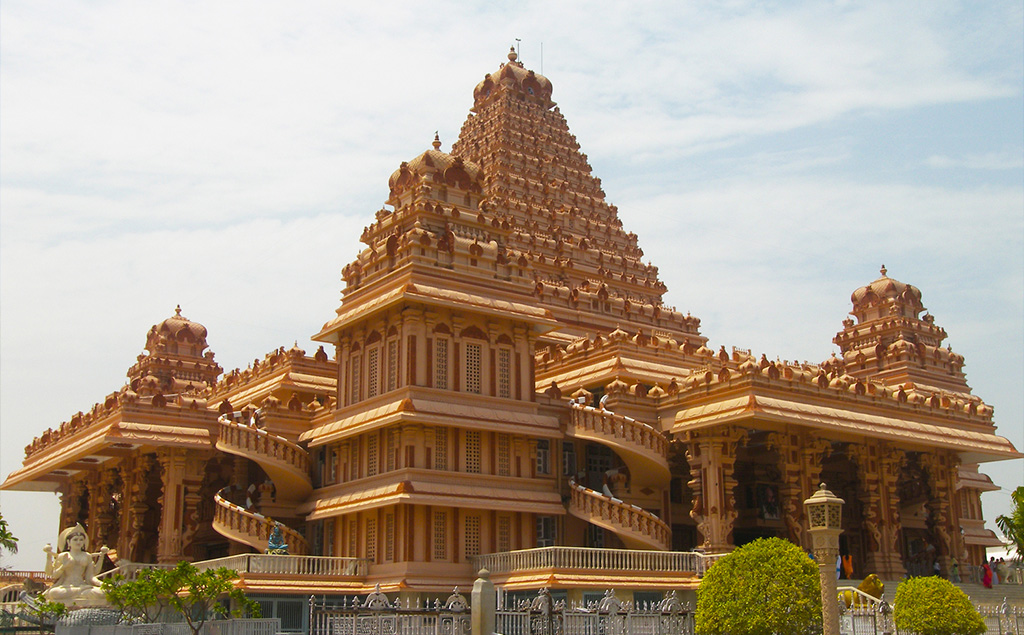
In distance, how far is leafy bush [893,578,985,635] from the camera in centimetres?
2631

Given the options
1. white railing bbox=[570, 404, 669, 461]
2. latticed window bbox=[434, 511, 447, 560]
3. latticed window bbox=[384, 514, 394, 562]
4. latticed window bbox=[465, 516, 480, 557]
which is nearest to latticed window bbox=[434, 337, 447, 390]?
latticed window bbox=[434, 511, 447, 560]

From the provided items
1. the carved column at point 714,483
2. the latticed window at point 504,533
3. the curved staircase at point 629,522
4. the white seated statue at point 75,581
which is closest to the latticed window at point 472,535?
the latticed window at point 504,533

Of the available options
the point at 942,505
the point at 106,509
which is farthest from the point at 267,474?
the point at 942,505

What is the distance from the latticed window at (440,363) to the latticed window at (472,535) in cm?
407

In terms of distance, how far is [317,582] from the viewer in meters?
31.1

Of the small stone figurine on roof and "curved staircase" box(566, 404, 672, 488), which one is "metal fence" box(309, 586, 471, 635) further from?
"curved staircase" box(566, 404, 672, 488)

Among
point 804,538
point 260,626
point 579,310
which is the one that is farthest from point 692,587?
point 579,310

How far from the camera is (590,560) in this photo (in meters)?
29.9

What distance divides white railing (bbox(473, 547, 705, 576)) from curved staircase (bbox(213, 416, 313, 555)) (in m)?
6.71

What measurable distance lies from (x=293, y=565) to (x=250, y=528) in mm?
3570

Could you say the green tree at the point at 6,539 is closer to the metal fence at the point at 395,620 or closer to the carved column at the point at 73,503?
the carved column at the point at 73,503

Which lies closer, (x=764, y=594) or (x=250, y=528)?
(x=764, y=594)

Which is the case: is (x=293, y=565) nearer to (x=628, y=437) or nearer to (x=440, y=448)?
(x=440, y=448)

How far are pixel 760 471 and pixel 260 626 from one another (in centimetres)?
1957
